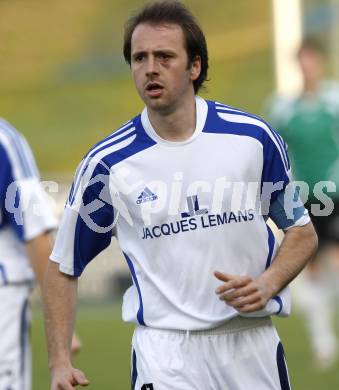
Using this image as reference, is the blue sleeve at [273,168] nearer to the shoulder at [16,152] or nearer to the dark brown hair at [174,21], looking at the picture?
the dark brown hair at [174,21]

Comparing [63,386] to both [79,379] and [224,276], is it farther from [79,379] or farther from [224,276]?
[224,276]

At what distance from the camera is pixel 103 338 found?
12.6m

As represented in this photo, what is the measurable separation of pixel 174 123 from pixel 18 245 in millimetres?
1010

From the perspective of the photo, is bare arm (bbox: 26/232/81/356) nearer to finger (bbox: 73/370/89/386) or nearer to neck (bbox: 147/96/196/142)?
finger (bbox: 73/370/89/386)

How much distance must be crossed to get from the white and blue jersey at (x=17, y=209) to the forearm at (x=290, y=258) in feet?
3.79

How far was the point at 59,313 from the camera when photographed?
504 centimetres

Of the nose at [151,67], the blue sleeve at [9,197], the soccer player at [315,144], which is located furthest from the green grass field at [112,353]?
the nose at [151,67]

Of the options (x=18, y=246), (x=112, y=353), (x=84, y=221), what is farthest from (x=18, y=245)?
(x=112, y=353)

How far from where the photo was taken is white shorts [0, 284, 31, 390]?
18.0ft

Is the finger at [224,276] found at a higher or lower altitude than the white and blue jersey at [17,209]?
lower

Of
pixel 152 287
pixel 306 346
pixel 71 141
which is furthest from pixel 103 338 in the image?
pixel 71 141

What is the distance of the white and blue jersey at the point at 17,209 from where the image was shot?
556 cm

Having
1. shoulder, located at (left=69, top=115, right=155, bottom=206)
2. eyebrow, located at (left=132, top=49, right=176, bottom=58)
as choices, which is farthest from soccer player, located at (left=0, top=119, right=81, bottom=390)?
eyebrow, located at (left=132, top=49, right=176, bottom=58)

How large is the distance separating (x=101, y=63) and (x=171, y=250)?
18043 millimetres
